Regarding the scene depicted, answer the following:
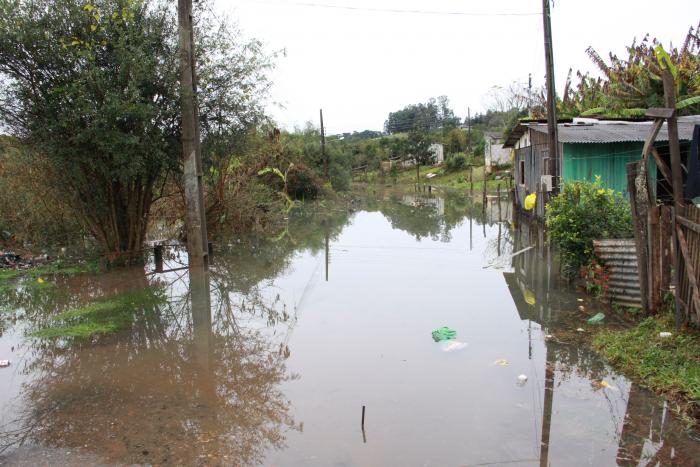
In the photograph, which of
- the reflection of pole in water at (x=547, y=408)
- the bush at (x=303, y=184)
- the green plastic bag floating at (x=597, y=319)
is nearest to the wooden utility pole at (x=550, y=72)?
the green plastic bag floating at (x=597, y=319)

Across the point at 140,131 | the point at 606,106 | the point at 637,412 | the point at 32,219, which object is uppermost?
the point at 606,106

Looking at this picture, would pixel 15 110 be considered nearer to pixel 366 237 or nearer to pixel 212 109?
pixel 212 109

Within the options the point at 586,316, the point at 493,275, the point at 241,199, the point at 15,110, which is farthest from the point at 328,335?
the point at 241,199

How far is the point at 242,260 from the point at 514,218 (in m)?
11.6

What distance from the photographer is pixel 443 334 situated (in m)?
7.23

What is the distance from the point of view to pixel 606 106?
2325 cm

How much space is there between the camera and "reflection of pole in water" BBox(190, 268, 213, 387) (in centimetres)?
659

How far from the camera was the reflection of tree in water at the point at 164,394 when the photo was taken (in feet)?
14.8

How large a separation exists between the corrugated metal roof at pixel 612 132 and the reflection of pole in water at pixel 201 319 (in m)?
10.00

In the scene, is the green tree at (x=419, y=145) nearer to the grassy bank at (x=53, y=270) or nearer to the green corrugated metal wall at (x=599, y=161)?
the green corrugated metal wall at (x=599, y=161)

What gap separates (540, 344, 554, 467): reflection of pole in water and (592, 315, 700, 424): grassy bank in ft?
2.09

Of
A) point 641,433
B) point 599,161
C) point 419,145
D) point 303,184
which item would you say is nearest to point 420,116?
point 419,145

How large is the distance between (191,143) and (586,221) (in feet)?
25.2

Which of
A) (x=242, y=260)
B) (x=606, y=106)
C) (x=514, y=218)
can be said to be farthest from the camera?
(x=606, y=106)
